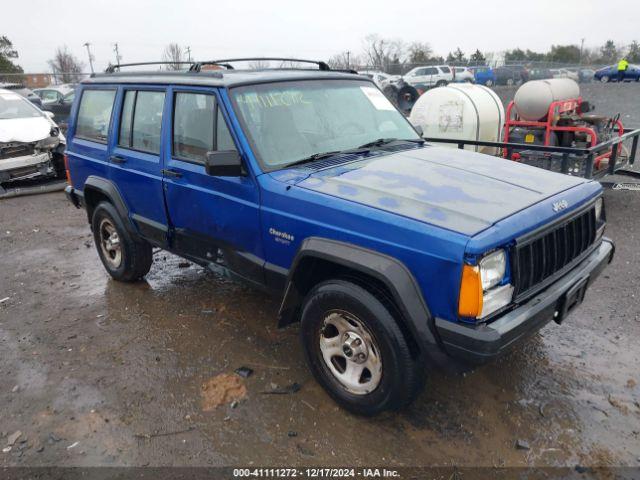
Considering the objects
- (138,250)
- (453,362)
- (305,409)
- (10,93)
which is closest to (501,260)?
(453,362)

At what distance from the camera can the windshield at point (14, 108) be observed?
9.61m

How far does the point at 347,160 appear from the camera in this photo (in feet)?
11.2

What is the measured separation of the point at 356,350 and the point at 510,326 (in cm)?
89

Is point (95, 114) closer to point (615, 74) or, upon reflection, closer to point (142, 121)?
point (142, 121)

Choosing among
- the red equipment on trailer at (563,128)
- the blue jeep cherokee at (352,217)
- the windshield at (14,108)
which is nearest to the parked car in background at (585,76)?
the red equipment on trailer at (563,128)

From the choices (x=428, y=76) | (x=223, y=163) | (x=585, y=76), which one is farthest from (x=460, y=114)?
(x=585, y=76)

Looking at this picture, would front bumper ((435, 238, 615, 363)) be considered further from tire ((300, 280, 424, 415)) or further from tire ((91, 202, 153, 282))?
tire ((91, 202, 153, 282))

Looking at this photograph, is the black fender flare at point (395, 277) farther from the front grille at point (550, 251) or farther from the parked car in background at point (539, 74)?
the parked car in background at point (539, 74)

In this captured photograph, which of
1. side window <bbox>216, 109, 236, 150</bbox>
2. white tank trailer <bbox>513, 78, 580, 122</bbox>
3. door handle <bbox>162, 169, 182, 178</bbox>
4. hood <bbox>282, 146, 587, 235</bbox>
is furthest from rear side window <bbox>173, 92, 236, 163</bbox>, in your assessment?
white tank trailer <bbox>513, 78, 580, 122</bbox>

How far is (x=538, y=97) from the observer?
802cm

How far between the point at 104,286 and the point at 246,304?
1.69 m

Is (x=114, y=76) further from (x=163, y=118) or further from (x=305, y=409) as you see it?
(x=305, y=409)

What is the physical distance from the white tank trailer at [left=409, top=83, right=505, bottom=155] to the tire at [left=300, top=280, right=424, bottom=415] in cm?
601

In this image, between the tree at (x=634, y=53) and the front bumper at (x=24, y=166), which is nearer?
the front bumper at (x=24, y=166)
